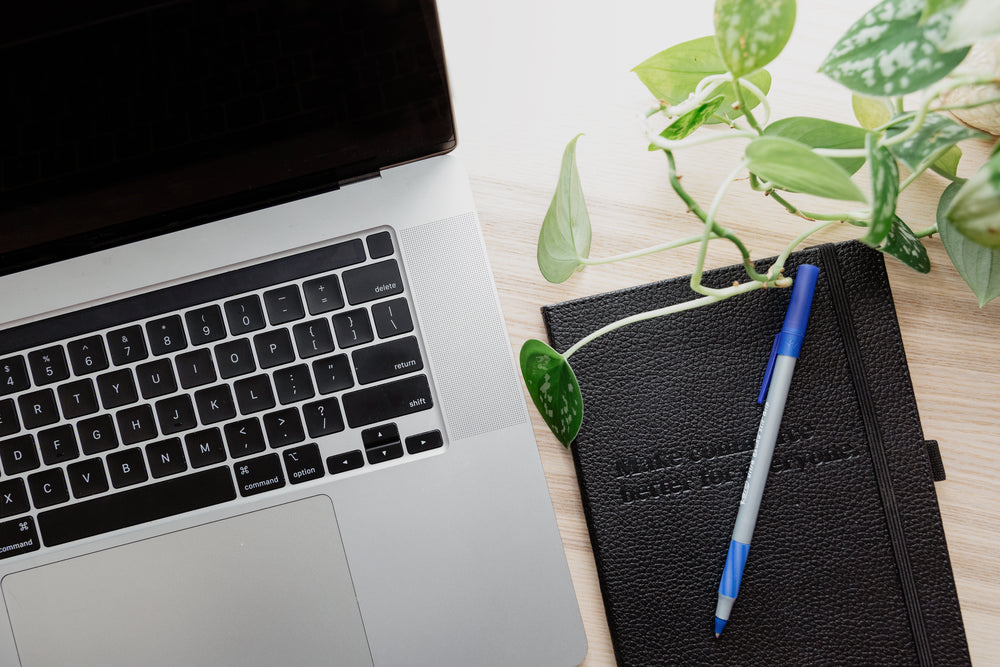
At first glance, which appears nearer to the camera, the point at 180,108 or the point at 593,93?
the point at 180,108

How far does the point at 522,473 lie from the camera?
0.49m

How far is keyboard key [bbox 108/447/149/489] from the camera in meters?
0.49

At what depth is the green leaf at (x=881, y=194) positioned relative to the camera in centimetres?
31

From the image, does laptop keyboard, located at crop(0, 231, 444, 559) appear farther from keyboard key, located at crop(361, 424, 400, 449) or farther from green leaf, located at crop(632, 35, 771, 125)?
green leaf, located at crop(632, 35, 771, 125)

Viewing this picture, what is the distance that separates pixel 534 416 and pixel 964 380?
0.33 metres

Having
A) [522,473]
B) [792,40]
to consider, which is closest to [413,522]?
[522,473]

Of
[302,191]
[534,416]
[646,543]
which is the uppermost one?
[302,191]

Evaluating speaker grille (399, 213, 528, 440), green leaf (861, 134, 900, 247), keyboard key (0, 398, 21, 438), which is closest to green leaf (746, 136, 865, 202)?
green leaf (861, 134, 900, 247)

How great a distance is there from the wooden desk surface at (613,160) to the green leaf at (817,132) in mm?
90

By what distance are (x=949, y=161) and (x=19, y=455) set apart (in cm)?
71

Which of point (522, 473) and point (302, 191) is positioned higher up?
point (302, 191)

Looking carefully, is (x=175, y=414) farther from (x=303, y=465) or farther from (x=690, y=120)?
(x=690, y=120)

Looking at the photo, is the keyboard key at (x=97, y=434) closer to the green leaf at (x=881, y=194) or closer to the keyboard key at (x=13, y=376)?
the keyboard key at (x=13, y=376)

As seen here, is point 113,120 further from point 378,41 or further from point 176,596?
point 176,596
